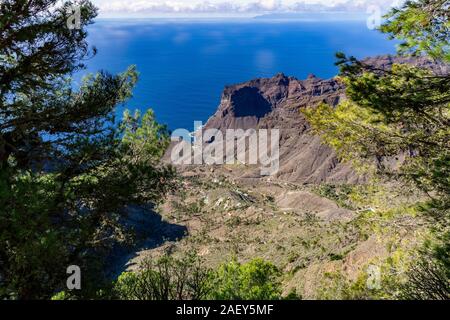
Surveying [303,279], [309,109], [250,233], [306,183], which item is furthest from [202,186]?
[309,109]

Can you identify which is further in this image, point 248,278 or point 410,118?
point 248,278

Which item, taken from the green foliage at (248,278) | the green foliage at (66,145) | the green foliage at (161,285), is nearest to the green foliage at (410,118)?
the green foliage at (66,145)

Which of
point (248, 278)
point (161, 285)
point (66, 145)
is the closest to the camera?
point (66, 145)

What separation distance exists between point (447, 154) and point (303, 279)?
28624mm

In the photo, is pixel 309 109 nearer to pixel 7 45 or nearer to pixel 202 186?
pixel 7 45

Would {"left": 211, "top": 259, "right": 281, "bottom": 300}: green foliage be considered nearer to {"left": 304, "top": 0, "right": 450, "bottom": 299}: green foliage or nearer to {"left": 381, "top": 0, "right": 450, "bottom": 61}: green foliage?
{"left": 304, "top": 0, "right": 450, "bottom": 299}: green foliage

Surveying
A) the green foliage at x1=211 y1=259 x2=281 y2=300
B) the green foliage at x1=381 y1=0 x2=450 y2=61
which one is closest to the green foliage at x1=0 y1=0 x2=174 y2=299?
the green foliage at x1=381 y1=0 x2=450 y2=61

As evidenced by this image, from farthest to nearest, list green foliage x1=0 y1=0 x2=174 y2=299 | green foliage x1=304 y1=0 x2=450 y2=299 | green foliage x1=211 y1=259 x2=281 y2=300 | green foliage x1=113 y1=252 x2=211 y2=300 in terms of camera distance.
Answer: green foliage x1=211 y1=259 x2=281 y2=300, green foliage x1=113 y1=252 x2=211 y2=300, green foliage x1=304 y1=0 x2=450 y2=299, green foliage x1=0 y1=0 x2=174 y2=299

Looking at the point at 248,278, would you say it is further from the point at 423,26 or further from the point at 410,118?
the point at 423,26

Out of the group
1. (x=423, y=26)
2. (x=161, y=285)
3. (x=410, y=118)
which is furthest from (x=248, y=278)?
(x=423, y=26)

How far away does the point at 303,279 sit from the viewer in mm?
35438

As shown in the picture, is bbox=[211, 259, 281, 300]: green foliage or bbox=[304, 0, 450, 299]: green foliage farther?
bbox=[211, 259, 281, 300]: green foliage

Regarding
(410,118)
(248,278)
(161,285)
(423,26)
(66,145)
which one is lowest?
(248,278)

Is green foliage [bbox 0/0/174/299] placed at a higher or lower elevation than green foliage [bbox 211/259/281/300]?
higher
